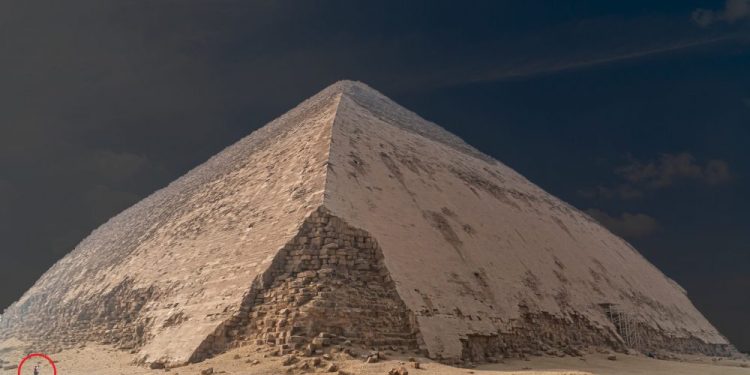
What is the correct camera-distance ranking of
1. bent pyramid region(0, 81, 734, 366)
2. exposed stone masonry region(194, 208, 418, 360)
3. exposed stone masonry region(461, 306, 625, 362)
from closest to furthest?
exposed stone masonry region(194, 208, 418, 360) → bent pyramid region(0, 81, 734, 366) → exposed stone masonry region(461, 306, 625, 362)

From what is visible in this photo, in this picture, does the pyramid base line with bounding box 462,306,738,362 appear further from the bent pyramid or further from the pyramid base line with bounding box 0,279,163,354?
the pyramid base line with bounding box 0,279,163,354

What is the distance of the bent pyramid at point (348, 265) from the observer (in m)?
12.2

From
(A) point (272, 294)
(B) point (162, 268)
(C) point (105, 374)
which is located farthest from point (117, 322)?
(A) point (272, 294)

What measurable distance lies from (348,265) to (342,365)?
8.91ft

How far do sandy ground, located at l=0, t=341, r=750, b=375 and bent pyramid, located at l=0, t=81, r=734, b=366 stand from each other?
1.68 feet

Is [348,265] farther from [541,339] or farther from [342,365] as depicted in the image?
[541,339]

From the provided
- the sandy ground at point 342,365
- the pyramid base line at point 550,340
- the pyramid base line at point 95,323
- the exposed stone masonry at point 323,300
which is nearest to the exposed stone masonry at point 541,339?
the pyramid base line at point 550,340

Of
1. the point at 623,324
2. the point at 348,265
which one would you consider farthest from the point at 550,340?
the point at 348,265

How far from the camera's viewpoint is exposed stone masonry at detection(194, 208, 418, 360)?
453 inches

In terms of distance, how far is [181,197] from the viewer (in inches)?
973

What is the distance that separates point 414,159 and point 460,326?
8130 mm

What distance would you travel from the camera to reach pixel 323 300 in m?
11.8

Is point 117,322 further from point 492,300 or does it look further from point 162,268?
point 492,300

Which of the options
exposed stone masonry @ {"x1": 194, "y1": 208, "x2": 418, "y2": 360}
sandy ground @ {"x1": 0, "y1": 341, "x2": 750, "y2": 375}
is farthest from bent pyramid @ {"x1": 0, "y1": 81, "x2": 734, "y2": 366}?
sandy ground @ {"x1": 0, "y1": 341, "x2": 750, "y2": 375}
